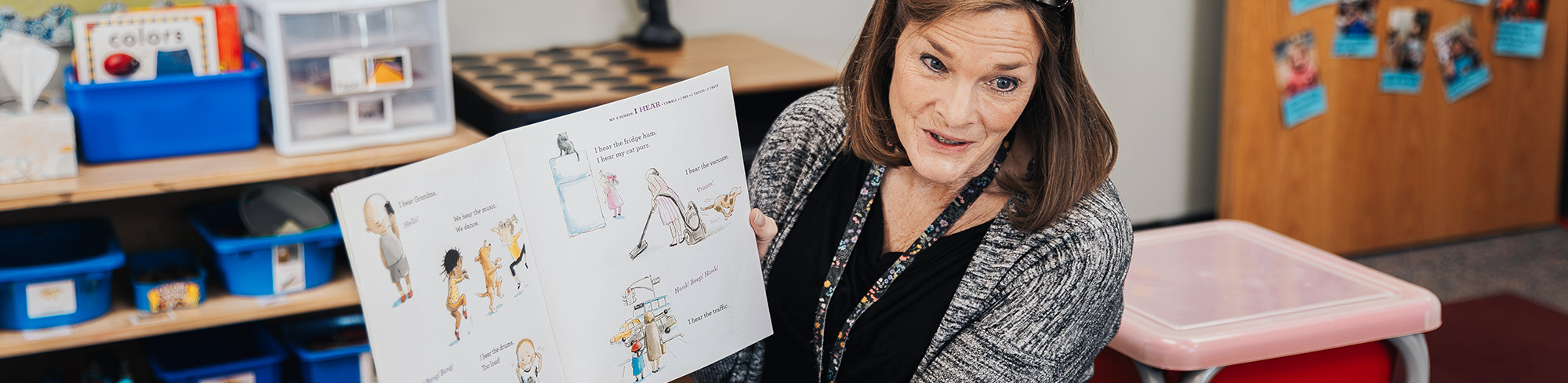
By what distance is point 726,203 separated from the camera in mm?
1182

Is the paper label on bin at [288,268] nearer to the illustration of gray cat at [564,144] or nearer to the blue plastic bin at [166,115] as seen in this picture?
the blue plastic bin at [166,115]

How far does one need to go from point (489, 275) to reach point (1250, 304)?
117cm

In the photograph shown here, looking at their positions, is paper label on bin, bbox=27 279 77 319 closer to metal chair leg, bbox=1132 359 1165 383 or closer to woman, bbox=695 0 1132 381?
woman, bbox=695 0 1132 381

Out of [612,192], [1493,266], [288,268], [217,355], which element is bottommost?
[1493,266]

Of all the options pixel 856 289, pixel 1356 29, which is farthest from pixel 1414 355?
pixel 1356 29

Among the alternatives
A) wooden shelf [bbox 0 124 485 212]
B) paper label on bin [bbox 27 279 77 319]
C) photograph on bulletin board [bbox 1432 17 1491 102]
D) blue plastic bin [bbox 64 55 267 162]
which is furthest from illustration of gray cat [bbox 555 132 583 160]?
photograph on bulletin board [bbox 1432 17 1491 102]

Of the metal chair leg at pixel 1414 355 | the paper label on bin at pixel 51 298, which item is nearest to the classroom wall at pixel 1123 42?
the paper label on bin at pixel 51 298

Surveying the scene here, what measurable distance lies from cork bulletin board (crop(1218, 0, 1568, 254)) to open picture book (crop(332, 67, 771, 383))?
232cm

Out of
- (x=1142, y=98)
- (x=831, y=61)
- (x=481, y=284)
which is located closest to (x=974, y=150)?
(x=481, y=284)

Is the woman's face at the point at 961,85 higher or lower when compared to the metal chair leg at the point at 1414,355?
higher

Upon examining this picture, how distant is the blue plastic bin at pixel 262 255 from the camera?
1.91 metres

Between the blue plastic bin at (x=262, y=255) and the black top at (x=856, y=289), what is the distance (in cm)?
94

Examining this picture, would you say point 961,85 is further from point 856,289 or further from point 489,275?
point 489,275

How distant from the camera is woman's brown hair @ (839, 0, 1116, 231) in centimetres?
115
